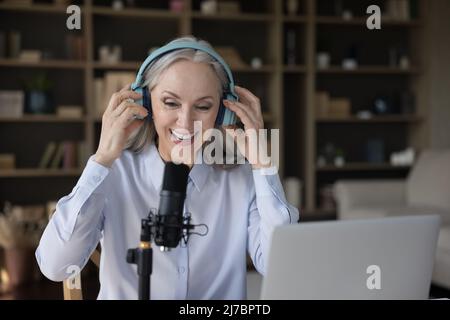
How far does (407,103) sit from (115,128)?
4556mm

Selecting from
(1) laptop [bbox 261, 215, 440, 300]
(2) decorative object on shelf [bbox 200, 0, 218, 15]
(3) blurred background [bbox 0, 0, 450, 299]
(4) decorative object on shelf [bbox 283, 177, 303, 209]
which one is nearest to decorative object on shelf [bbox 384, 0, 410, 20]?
(3) blurred background [bbox 0, 0, 450, 299]

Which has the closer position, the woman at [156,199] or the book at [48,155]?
the woman at [156,199]

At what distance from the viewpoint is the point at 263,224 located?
1273 millimetres

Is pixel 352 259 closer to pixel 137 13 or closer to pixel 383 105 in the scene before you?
pixel 137 13

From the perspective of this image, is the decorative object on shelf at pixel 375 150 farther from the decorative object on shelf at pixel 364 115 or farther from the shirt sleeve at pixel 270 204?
the shirt sleeve at pixel 270 204

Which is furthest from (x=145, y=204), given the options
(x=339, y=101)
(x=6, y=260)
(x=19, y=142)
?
(x=339, y=101)

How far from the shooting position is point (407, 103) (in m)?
5.24

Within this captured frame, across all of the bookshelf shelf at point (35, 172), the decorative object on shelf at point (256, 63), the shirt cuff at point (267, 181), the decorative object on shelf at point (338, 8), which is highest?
the decorative object on shelf at point (338, 8)

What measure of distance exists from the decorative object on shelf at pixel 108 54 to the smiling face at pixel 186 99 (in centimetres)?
347

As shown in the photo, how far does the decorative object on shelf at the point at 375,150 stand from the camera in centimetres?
520

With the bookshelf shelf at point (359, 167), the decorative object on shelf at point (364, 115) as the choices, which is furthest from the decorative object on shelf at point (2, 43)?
the decorative object on shelf at point (364, 115)

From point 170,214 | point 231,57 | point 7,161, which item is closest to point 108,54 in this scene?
point 231,57

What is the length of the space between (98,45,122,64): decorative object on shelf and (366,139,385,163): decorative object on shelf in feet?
7.85
